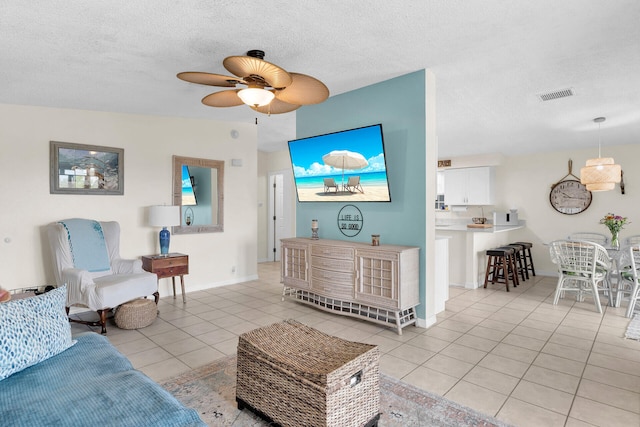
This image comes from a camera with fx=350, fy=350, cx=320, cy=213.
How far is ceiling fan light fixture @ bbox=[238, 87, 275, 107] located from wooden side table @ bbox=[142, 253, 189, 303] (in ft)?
8.67

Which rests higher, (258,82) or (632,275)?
(258,82)

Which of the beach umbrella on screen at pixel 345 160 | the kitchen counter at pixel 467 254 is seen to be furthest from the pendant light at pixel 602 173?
the beach umbrella on screen at pixel 345 160

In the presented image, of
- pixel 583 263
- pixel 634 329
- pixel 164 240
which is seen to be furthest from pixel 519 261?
pixel 164 240

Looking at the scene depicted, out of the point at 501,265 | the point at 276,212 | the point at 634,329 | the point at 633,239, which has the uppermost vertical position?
the point at 276,212

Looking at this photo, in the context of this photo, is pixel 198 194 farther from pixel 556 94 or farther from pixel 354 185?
pixel 556 94

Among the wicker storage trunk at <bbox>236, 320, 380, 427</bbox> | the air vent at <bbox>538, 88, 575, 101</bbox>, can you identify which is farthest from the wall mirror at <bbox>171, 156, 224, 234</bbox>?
the air vent at <bbox>538, 88, 575, 101</bbox>

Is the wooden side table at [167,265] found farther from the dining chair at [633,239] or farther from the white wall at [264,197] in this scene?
the dining chair at [633,239]

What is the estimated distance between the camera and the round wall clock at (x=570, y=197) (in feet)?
20.7

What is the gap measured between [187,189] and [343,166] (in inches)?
94.7

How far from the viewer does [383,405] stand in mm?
2172

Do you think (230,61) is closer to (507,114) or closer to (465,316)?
(465,316)

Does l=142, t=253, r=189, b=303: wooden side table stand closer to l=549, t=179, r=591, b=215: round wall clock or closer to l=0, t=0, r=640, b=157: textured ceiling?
l=0, t=0, r=640, b=157: textured ceiling

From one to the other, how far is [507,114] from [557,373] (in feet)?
10.8

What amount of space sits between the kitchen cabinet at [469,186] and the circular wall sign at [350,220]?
4.05 meters
